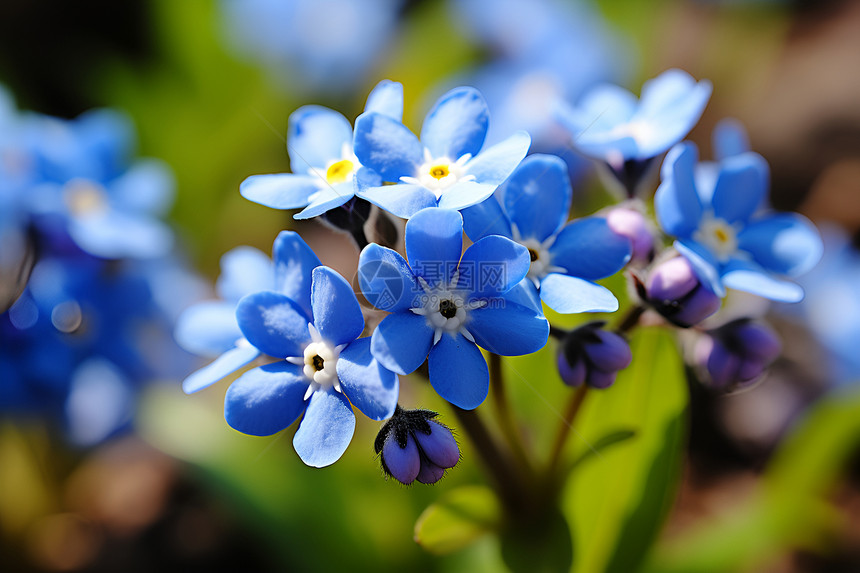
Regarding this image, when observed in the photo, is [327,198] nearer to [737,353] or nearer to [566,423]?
[566,423]

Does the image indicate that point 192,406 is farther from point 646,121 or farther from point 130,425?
point 646,121

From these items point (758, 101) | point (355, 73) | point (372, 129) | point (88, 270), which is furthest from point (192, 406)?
point (758, 101)

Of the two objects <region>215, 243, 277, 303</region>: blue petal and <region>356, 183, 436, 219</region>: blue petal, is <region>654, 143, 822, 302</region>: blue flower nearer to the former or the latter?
<region>356, 183, 436, 219</region>: blue petal

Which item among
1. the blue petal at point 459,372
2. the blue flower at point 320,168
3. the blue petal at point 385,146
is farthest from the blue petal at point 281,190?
the blue petal at point 459,372

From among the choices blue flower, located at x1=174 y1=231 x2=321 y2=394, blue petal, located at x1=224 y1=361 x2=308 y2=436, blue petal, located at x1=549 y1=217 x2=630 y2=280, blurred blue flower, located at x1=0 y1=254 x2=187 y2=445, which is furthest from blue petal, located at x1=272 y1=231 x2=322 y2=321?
blurred blue flower, located at x1=0 y1=254 x2=187 y2=445

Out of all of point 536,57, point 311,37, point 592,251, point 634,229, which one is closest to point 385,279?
point 592,251

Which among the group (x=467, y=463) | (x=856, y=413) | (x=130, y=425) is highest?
(x=856, y=413)
